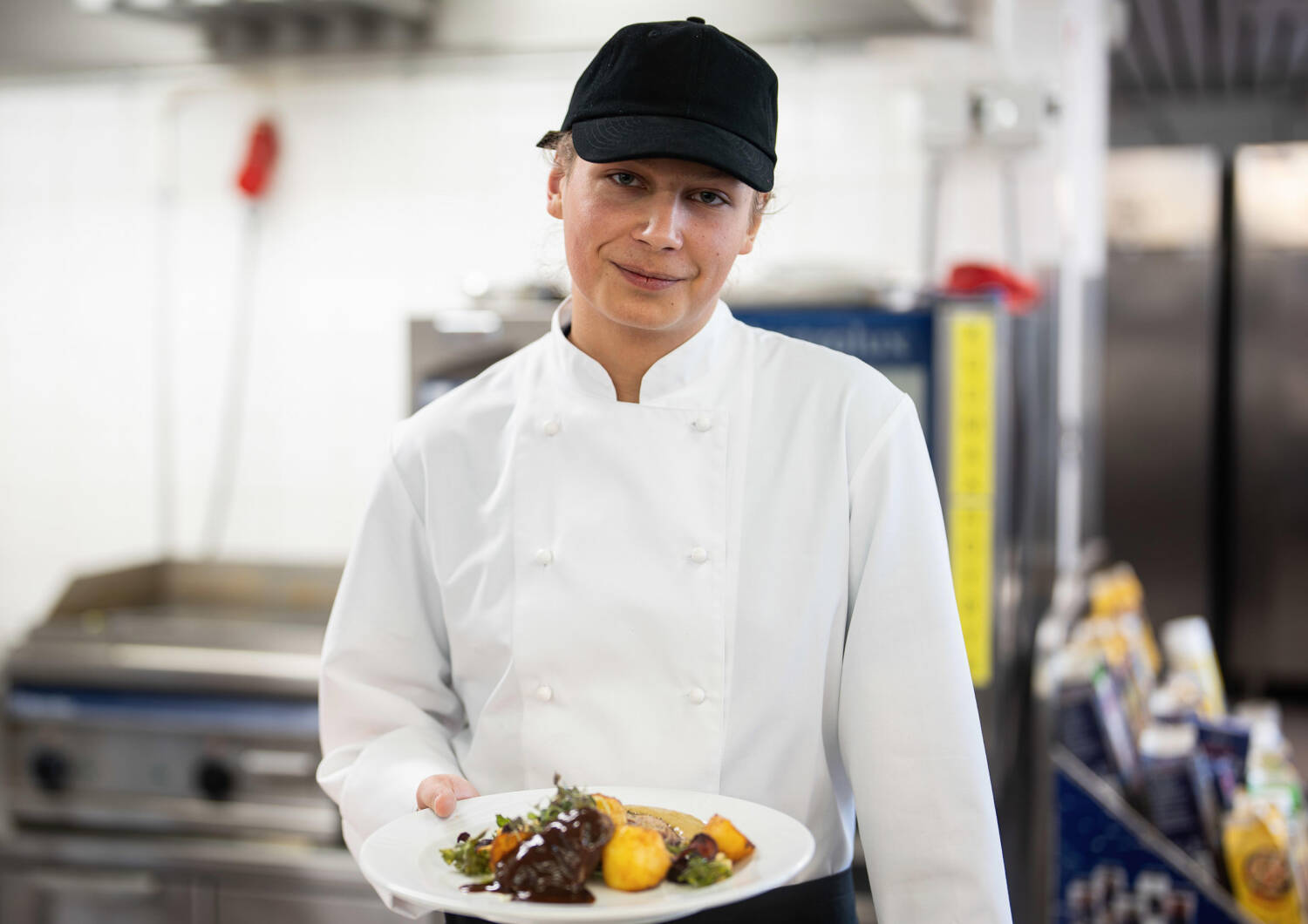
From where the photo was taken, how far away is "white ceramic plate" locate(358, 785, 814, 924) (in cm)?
92

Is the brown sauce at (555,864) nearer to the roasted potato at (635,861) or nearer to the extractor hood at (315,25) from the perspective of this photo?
the roasted potato at (635,861)

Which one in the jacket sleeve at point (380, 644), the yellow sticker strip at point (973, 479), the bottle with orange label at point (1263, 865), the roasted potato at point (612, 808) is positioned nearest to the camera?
the roasted potato at point (612, 808)

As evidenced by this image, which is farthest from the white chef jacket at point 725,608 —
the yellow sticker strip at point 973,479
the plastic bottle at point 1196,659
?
the plastic bottle at point 1196,659

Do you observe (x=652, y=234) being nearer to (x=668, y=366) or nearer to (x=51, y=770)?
(x=668, y=366)

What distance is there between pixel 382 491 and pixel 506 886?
0.46 metres

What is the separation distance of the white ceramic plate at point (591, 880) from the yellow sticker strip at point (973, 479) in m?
1.14

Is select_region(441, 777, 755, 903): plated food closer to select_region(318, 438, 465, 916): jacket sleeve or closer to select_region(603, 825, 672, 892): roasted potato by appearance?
select_region(603, 825, 672, 892): roasted potato

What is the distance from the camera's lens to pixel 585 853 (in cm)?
98

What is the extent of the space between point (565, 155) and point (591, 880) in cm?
59

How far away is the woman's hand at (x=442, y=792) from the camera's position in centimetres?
110

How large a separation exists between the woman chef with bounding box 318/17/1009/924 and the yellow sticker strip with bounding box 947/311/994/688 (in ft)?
2.88

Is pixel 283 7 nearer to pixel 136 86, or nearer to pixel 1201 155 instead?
pixel 136 86

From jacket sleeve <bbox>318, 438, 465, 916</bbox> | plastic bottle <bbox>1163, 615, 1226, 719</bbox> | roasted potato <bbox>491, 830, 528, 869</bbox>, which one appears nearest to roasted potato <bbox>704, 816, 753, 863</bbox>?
roasted potato <bbox>491, 830, 528, 869</bbox>

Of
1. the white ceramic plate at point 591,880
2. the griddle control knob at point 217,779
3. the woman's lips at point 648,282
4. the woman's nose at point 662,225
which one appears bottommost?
the griddle control knob at point 217,779
